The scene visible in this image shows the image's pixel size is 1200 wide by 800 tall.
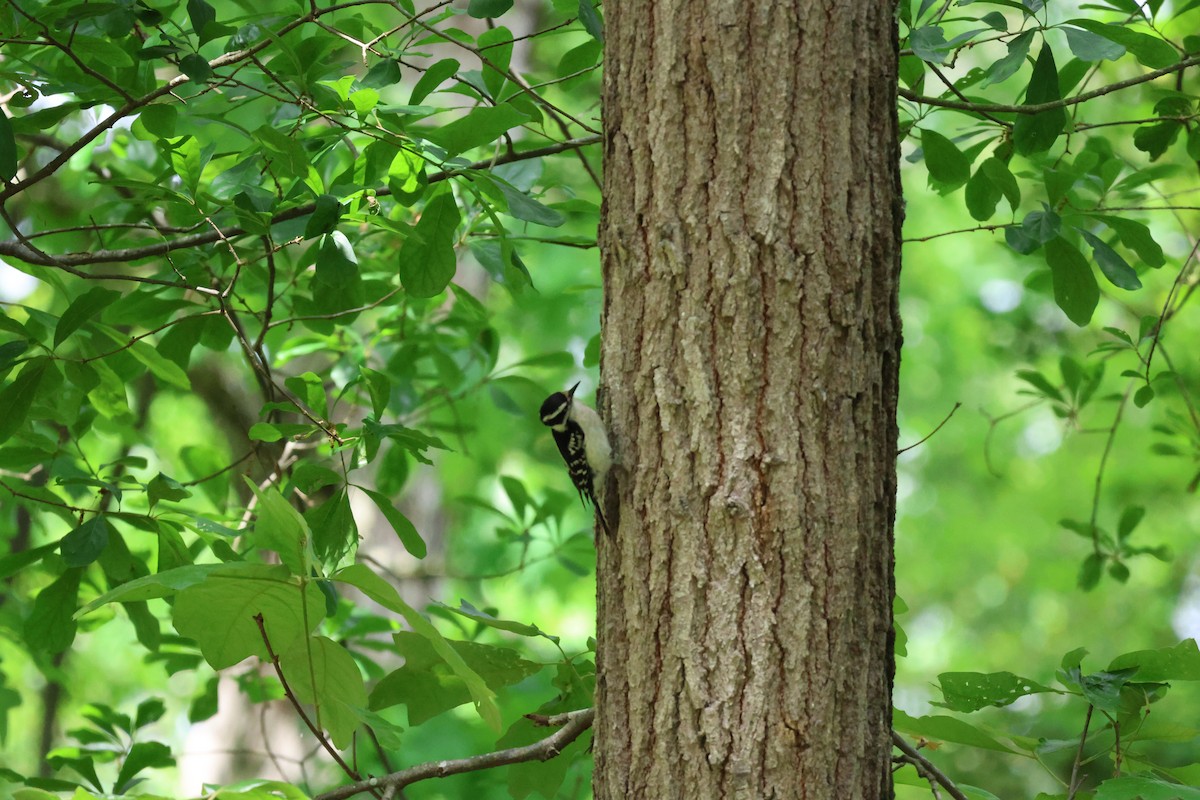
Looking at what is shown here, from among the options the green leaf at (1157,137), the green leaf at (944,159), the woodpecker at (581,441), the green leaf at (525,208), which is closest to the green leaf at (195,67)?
the green leaf at (525,208)

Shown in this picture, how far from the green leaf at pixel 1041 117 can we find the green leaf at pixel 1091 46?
16 centimetres

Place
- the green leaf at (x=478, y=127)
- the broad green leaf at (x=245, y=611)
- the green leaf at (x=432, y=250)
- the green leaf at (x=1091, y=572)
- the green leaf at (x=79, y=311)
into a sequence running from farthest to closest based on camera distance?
1. the green leaf at (x=1091, y=572)
2. the green leaf at (x=432, y=250)
3. the green leaf at (x=79, y=311)
4. the green leaf at (x=478, y=127)
5. the broad green leaf at (x=245, y=611)

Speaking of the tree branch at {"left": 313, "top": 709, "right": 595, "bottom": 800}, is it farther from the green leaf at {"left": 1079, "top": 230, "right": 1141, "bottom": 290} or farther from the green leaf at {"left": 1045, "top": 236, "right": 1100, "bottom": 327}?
the green leaf at {"left": 1079, "top": 230, "right": 1141, "bottom": 290}

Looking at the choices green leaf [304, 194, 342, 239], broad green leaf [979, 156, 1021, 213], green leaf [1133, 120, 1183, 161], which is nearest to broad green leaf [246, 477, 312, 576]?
green leaf [304, 194, 342, 239]

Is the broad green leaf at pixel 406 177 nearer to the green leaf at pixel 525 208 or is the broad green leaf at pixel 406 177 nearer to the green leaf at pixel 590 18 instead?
the green leaf at pixel 525 208

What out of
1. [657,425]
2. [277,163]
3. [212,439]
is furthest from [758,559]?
[212,439]

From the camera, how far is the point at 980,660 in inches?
579

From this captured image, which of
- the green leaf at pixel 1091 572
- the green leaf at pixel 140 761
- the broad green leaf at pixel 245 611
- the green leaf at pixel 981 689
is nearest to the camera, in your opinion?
the broad green leaf at pixel 245 611

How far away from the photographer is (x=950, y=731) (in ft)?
7.09

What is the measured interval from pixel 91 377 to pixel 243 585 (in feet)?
4.18

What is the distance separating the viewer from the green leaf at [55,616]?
107 inches

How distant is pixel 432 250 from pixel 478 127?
0.48 meters

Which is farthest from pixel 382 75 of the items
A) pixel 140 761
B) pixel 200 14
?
pixel 140 761

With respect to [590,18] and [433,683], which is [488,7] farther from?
[433,683]
